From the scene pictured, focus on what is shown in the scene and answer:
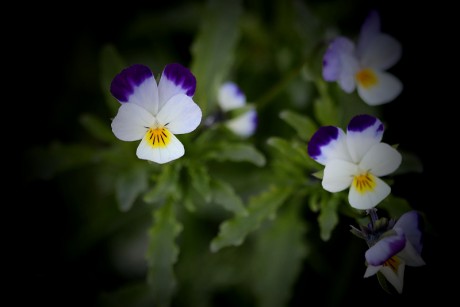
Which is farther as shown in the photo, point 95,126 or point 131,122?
point 95,126

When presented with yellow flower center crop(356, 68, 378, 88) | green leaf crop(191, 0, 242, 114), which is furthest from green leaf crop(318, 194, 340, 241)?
green leaf crop(191, 0, 242, 114)

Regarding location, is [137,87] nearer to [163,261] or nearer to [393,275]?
[163,261]

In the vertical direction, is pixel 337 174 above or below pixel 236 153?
below

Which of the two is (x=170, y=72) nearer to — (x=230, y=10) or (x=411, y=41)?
(x=230, y=10)

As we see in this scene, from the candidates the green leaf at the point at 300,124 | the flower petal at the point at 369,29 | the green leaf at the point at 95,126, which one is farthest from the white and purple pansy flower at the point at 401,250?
the green leaf at the point at 95,126

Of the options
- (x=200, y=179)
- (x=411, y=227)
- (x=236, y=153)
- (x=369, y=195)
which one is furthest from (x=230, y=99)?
(x=411, y=227)

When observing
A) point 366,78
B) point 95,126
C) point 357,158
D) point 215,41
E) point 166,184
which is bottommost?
point 357,158

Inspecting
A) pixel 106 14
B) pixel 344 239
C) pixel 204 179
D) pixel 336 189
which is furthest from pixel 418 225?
pixel 106 14
